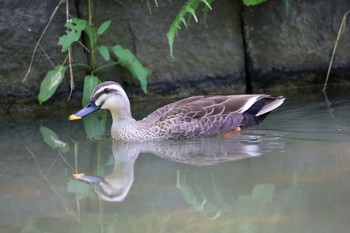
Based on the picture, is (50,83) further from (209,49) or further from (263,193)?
(263,193)

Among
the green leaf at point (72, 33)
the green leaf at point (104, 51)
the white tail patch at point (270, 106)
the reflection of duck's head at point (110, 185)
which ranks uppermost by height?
→ the green leaf at point (72, 33)

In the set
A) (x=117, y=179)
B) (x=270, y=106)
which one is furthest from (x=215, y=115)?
(x=117, y=179)

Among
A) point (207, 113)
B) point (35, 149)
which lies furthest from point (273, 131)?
point (35, 149)

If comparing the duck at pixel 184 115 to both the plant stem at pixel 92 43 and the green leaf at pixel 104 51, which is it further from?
the plant stem at pixel 92 43

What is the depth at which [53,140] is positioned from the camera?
7703mm

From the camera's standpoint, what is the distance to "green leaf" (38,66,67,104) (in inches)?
339

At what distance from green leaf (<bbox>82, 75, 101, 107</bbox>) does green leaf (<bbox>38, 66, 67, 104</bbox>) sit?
26 centimetres

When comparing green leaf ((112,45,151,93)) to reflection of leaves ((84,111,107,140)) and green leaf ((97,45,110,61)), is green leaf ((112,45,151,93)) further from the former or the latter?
reflection of leaves ((84,111,107,140))

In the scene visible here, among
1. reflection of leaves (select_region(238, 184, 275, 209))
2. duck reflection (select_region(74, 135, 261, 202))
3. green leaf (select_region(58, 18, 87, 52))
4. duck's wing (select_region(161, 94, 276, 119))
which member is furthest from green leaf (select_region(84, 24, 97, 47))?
reflection of leaves (select_region(238, 184, 275, 209))

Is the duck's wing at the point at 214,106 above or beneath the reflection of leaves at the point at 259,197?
above

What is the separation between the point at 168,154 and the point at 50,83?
83.3 inches

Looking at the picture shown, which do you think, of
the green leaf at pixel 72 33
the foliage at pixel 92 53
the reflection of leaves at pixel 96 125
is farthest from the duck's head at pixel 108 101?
the green leaf at pixel 72 33

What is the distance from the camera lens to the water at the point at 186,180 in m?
5.11

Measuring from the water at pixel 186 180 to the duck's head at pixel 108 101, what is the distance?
0.29 meters
